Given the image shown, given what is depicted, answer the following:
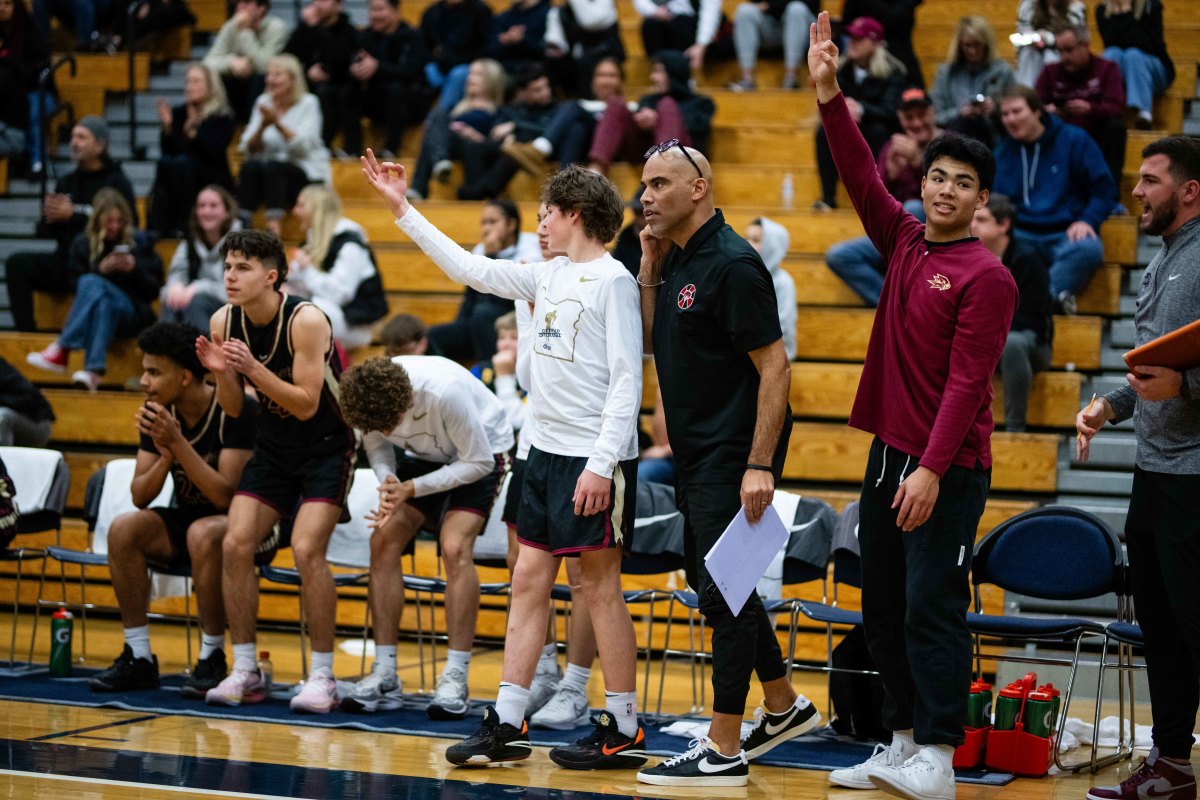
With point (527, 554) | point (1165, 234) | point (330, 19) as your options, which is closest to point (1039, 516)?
point (1165, 234)

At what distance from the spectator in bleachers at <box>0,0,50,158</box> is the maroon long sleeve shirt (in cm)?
805

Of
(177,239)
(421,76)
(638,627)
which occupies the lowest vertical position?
(638,627)

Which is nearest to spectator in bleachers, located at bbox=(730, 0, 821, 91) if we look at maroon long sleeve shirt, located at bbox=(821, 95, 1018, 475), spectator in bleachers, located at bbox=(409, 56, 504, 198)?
spectator in bleachers, located at bbox=(409, 56, 504, 198)

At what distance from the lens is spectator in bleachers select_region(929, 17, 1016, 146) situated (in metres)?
8.56

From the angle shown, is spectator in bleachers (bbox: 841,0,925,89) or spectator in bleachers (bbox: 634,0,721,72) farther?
spectator in bleachers (bbox: 634,0,721,72)

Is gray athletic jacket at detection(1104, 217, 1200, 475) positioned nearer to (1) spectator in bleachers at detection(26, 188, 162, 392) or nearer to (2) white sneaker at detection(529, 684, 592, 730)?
(2) white sneaker at detection(529, 684, 592, 730)

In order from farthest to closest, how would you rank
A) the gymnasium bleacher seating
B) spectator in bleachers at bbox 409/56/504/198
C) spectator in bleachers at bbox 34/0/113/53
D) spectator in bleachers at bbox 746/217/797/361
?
spectator in bleachers at bbox 34/0/113/53 → spectator in bleachers at bbox 409/56/504/198 → spectator in bleachers at bbox 746/217/797/361 → the gymnasium bleacher seating

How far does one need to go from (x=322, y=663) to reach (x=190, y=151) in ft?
17.9

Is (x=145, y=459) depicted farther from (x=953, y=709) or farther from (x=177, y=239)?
(x=177, y=239)

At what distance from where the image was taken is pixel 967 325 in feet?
12.6

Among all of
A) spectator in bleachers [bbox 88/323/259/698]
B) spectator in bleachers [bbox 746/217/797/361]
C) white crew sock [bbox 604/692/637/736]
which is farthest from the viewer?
spectator in bleachers [bbox 746/217/797/361]

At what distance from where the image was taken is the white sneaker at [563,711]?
507 centimetres

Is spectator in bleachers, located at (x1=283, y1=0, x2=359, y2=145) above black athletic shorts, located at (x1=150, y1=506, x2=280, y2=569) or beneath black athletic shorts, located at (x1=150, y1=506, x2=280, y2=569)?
above

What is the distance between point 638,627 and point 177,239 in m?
4.43
